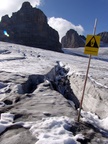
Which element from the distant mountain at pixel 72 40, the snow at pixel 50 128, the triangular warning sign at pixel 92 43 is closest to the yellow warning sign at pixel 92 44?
the triangular warning sign at pixel 92 43

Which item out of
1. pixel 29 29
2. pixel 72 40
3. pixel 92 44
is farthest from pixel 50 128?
pixel 72 40

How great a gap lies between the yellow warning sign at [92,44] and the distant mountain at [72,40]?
111 m

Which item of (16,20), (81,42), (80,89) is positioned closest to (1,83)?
(80,89)

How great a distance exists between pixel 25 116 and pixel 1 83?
9.58 feet

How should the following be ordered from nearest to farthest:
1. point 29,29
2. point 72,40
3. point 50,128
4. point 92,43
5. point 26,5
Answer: point 50,128 → point 92,43 → point 29,29 → point 26,5 → point 72,40

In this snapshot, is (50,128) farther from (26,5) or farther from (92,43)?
(26,5)

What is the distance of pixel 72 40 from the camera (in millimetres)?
118812

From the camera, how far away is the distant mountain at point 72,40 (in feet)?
381

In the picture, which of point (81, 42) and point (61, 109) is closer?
point (61, 109)

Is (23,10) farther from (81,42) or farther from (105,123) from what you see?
(105,123)

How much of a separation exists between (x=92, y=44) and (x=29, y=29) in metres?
85.1

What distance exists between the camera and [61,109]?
4.97 metres

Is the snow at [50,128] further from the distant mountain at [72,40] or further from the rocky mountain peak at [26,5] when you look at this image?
the distant mountain at [72,40]

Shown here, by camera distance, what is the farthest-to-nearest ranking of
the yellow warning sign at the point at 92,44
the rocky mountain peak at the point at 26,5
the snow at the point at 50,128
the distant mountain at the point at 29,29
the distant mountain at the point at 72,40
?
the distant mountain at the point at 72,40
the rocky mountain peak at the point at 26,5
the distant mountain at the point at 29,29
the yellow warning sign at the point at 92,44
the snow at the point at 50,128
